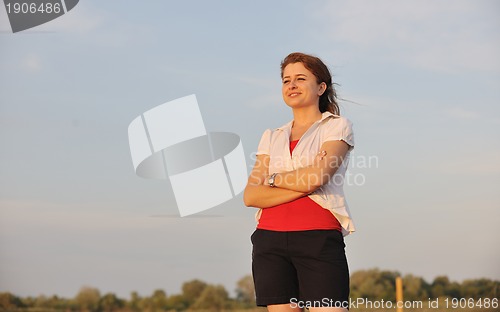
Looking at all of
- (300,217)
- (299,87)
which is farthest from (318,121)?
(300,217)

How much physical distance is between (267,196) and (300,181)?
162mm

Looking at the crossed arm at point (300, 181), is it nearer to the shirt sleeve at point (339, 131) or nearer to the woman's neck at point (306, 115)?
the shirt sleeve at point (339, 131)

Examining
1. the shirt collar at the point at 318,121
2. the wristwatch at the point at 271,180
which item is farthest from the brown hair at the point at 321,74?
the wristwatch at the point at 271,180

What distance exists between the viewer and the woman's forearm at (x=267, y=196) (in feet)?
8.84

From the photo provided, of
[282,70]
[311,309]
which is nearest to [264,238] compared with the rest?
[311,309]

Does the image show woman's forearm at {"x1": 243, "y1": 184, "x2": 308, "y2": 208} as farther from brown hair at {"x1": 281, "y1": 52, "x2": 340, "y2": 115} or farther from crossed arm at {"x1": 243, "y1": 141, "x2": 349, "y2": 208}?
brown hair at {"x1": 281, "y1": 52, "x2": 340, "y2": 115}

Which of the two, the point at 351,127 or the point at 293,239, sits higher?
the point at 351,127

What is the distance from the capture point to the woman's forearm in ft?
8.84

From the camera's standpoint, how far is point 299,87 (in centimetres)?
283

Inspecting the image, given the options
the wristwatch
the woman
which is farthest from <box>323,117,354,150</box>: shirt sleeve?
the wristwatch

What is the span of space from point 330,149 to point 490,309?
6341 millimetres

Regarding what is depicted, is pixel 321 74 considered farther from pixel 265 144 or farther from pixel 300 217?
pixel 300 217

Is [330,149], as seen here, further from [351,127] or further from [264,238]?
[264,238]

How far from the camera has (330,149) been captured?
2.74 m
